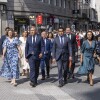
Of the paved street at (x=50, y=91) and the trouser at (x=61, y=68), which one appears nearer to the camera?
the paved street at (x=50, y=91)

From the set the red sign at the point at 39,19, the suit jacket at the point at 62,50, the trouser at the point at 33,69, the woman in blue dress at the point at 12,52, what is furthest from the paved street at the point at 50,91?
the red sign at the point at 39,19

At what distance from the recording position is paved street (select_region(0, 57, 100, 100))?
1048 cm

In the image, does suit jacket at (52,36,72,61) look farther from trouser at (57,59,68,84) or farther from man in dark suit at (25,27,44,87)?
man in dark suit at (25,27,44,87)

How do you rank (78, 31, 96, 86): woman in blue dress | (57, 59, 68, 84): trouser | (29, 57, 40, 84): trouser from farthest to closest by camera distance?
(78, 31, 96, 86): woman in blue dress, (57, 59, 68, 84): trouser, (29, 57, 40, 84): trouser

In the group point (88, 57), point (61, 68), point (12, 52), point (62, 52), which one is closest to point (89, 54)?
point (88, 57)

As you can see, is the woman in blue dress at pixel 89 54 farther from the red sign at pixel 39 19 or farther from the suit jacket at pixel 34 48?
the red sign at pixel 39 19

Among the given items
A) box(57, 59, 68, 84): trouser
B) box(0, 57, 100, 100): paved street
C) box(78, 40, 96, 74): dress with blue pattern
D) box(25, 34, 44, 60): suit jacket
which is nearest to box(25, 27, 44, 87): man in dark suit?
box(25, 34, 44, 60): suit jacket

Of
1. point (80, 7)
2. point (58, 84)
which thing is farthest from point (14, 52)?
point (80, 7)

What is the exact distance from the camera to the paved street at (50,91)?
1048 cm

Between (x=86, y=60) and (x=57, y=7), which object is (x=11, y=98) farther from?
(x=57, y=7)

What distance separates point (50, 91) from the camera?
11.5 metres

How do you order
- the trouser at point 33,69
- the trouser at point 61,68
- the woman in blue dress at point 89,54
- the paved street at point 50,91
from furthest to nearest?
the woman in blue dress at point 89,54, the trouser at point 61,68, the trouser at point 33,69, the paved street at point 50,91

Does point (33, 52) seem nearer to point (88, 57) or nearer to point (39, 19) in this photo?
point (88, 57)

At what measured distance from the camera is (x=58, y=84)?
1284 centimetres
